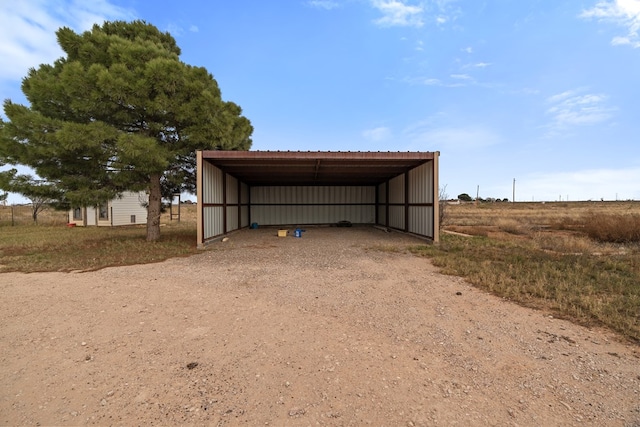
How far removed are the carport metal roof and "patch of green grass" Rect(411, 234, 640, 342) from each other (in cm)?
397

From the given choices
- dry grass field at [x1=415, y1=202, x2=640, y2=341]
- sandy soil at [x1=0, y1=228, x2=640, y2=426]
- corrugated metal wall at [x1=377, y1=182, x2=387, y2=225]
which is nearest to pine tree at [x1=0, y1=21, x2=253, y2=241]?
sandy soil at [x1=0, y1=228, x2=640, y2=426]

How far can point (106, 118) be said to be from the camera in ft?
35.7

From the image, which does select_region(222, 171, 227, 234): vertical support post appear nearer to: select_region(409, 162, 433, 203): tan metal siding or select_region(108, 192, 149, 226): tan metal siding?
select_region(409, 162, 433, 203): tan metal siding

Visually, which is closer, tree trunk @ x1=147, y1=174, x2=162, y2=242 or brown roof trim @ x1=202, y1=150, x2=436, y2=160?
brown roof trim @ x1=202, y1=150, x2=436, y2=160

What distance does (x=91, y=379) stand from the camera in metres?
2.85

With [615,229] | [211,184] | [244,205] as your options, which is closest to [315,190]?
[244,205]

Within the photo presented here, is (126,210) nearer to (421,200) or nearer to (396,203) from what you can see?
(396,203)

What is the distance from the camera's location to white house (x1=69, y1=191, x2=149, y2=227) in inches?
828

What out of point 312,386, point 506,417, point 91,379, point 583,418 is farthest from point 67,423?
point 583,418

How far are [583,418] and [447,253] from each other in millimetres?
7351

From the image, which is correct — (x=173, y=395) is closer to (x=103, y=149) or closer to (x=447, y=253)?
(x=447, y=253)

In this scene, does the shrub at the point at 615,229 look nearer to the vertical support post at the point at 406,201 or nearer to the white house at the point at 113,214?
the vertical support post at the point at 406,201

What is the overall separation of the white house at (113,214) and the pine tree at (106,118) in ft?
33.0

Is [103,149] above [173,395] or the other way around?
above
